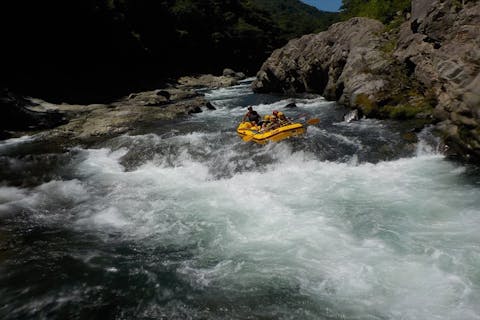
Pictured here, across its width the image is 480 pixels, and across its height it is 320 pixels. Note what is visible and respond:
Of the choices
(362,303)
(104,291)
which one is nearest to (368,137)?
(362,303)

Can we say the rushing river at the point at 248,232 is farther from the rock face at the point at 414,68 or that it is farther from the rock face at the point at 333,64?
the rock face at the point at 333,64

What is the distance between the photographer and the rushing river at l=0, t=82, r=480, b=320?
5.90m

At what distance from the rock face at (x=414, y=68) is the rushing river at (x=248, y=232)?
1.23 metres

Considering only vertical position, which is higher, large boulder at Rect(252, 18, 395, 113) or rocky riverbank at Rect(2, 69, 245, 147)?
large boulder at Rect(252, 18, 395, 113)

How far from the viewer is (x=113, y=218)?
9227 millimetres

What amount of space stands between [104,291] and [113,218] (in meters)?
3.07

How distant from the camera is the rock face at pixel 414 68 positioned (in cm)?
1027

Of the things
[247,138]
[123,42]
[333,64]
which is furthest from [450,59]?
[123,42]

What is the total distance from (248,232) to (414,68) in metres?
12.2

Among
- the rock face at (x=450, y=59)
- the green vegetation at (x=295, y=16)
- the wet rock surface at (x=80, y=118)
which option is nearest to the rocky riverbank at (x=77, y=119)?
the wet rock surface at (x=80, y=118)

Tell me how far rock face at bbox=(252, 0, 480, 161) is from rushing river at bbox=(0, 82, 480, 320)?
1.23 meters

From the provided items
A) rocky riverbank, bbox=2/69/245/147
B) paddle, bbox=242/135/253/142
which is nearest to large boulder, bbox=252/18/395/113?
paddle, bbox=242/135/253/142

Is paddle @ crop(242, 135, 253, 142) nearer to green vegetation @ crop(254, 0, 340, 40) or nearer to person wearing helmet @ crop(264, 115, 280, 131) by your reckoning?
person wearing helmet @ crop(264, 115, 280, 131)

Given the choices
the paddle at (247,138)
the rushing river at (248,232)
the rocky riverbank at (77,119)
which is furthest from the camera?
the rocky riverbank at (77,119)
